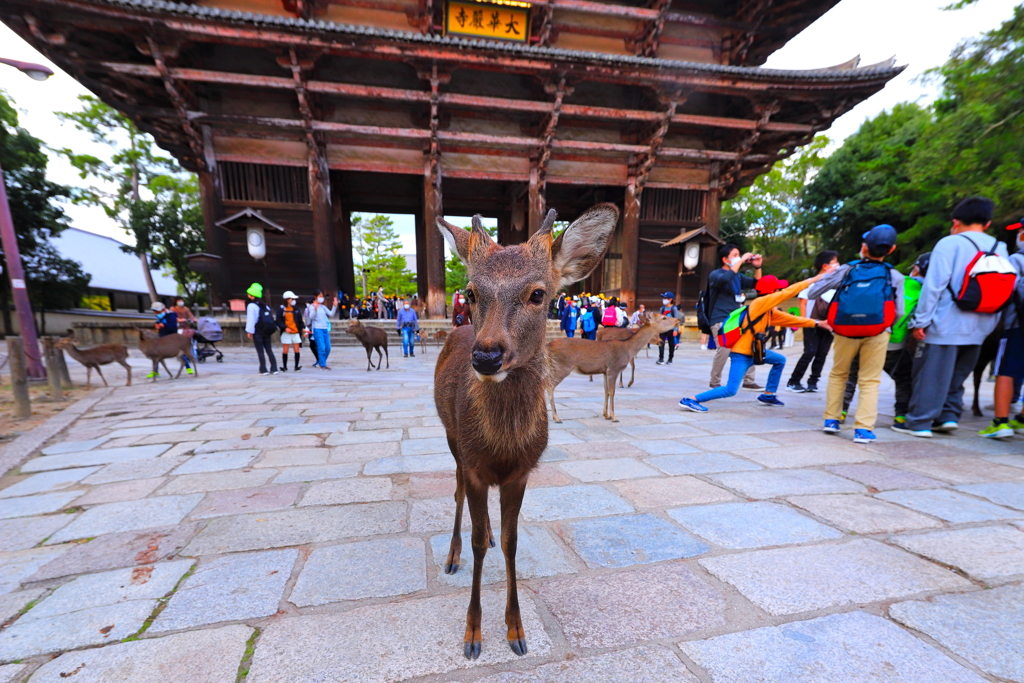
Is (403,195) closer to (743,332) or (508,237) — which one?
(508,237)

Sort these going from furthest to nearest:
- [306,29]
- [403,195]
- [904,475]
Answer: [403,195] → [306,29] → [904,475]

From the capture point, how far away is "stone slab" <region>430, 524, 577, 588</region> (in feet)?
6.56

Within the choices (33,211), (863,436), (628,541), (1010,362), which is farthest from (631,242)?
(33,211)

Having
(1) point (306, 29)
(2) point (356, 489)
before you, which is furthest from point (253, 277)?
(2) point (356, 489)

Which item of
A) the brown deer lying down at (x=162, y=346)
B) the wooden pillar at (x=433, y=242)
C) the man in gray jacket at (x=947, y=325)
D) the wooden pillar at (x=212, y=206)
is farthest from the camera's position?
the wooden pillar at (x=433, y=242)

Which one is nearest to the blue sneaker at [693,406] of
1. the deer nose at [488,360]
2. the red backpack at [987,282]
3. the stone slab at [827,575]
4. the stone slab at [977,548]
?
the red backpack at [987,282]

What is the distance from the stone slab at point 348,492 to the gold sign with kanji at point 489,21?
1547 cm

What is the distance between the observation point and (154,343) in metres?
7.78

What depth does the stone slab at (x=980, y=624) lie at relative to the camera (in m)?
1.46

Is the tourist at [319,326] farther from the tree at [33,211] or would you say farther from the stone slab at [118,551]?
the tree at [33,211]

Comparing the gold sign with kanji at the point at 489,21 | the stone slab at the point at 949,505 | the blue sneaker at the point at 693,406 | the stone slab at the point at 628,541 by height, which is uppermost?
the gold sign with kanji at the point at 489,21

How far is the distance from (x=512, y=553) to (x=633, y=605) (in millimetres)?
597

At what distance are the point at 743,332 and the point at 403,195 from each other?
18071mm

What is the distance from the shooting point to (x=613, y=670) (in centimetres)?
145
